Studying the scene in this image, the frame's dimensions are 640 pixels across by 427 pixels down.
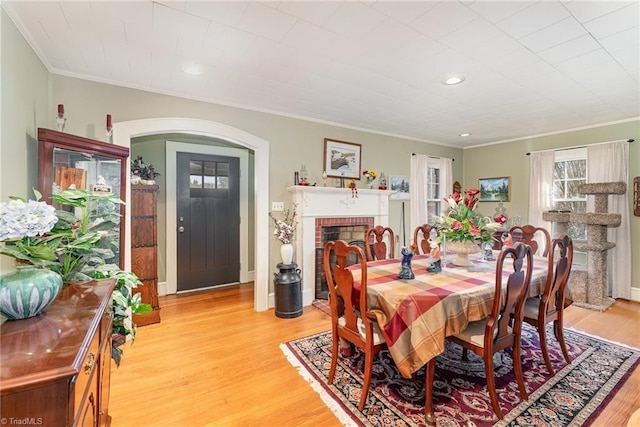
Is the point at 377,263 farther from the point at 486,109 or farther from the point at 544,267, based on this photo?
the point at 486,109

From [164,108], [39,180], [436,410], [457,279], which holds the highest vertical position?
[164,108]

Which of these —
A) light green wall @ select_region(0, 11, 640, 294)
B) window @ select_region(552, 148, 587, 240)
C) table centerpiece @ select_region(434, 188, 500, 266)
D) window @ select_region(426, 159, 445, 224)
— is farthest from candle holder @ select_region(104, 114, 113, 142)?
window @ select_region(552, 148, 587, 240)

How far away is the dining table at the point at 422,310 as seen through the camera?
1.65 m

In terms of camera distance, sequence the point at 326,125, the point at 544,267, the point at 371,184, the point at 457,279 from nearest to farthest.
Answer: the point at 457,279
the point at 544,267
the point at 326,125
the point at 371,184

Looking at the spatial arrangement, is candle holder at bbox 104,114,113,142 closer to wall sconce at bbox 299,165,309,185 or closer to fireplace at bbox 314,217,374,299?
wall sconce at bbox 299,165,309,185

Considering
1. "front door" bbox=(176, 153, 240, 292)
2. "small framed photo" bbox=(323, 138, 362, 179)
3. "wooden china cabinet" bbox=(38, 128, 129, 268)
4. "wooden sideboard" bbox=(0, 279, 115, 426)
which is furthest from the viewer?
"front door" bbox=(176, 153, 240, 292)

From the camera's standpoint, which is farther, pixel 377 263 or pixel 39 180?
pixel 377 263

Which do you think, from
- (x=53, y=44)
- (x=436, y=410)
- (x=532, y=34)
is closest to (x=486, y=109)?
(x=532, y=34)

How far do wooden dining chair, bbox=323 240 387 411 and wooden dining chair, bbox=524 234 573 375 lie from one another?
50.1 inches

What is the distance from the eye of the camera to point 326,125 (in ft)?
13.3

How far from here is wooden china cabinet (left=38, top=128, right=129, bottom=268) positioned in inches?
79.3

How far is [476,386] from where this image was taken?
6.71 ft

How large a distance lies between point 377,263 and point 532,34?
1.98m

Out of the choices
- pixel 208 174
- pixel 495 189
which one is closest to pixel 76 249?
pixel 208 174
